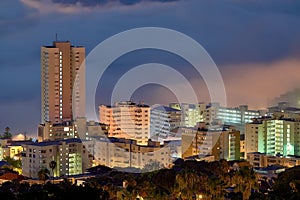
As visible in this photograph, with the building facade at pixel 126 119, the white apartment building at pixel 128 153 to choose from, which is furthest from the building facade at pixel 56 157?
the building facade at pixel 126 119

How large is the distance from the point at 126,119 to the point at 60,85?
1449mm

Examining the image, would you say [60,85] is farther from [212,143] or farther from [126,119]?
[212,143]

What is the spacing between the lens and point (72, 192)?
22.4ft

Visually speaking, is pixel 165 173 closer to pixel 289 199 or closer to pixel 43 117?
pixel 289 199

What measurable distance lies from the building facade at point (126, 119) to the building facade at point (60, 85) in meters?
0.58

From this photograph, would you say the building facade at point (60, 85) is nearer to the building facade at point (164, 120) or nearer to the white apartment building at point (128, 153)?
the building facade at point (164, 120)

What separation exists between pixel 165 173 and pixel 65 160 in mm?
3272

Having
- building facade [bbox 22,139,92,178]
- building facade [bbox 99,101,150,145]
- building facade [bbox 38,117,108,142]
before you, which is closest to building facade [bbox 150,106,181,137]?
building facade [bbox 99,101,150,145]

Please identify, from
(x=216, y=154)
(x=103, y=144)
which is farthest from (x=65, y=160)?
(x=216, y=154)

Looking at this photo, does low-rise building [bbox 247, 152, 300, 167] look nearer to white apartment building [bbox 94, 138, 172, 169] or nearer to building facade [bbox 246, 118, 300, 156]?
building facade [bbox 246, 118, 300, 156]

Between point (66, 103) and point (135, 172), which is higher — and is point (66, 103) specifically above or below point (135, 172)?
above

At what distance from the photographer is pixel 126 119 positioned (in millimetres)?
15133

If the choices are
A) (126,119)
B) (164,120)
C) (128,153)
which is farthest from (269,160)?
(164,120)

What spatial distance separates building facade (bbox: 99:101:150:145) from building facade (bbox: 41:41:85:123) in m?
0.58
